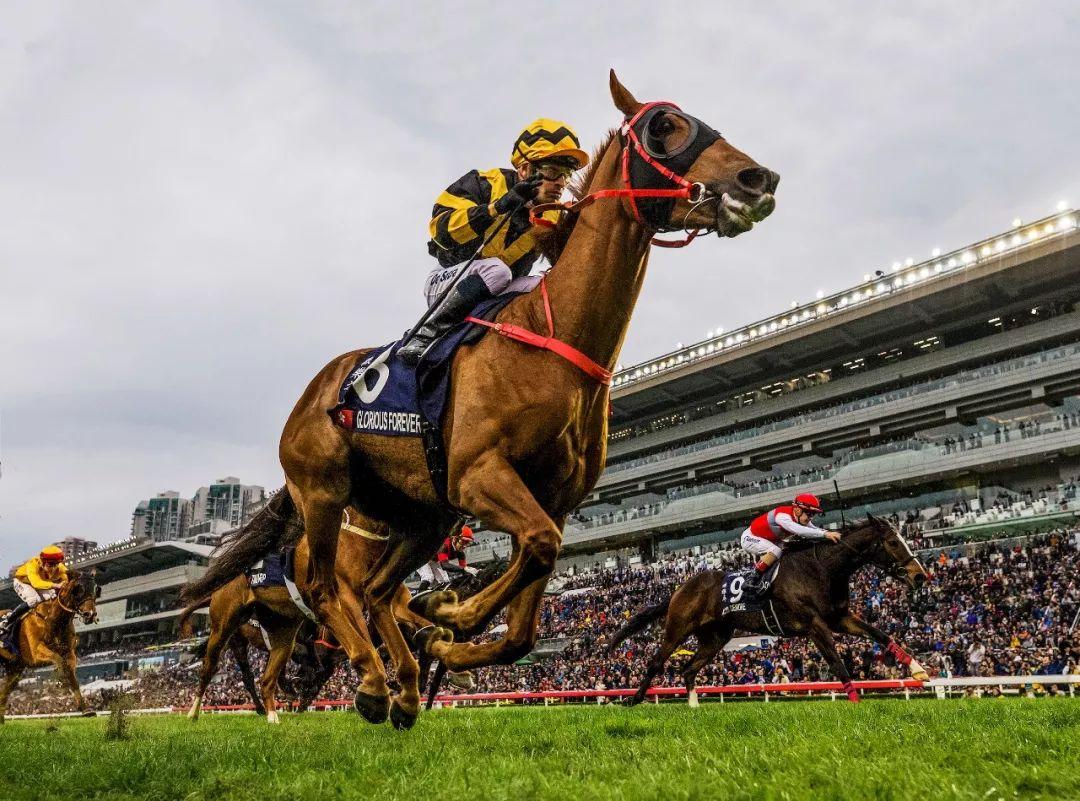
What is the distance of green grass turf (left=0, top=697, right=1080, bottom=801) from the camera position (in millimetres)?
2543

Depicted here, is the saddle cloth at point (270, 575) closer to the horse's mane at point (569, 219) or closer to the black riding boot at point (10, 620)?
the black riding boot at point (10, 620)

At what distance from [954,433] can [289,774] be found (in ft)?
128

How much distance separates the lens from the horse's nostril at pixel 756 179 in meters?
4.20

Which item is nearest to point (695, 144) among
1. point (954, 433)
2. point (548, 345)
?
point (548, 345)

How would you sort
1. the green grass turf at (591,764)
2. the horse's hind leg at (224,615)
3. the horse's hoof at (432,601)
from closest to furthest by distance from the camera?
the green grass turf at (591,764), the horse's hoof at (432,601), the horse's hind leg at (224,615)

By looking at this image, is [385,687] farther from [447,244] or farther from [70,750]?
[447,244]

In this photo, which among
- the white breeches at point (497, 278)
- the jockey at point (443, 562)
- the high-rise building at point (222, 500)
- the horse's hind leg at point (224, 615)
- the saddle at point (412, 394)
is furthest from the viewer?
the high-rise building at point (222, 500)

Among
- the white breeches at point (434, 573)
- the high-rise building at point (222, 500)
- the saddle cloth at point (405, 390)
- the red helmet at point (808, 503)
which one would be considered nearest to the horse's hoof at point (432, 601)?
the saddle cloth at point (405, 390)

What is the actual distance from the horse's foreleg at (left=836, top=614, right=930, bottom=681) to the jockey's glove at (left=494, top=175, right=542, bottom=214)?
316 inches

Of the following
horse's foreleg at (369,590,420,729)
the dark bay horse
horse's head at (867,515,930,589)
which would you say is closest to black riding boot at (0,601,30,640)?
the dark bay horse

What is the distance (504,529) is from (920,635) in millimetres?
21423

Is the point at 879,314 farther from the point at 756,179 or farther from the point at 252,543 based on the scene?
the point at 756,179

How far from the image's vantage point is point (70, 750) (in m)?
4.67

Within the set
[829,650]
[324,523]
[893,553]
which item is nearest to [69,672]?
[324,523]
